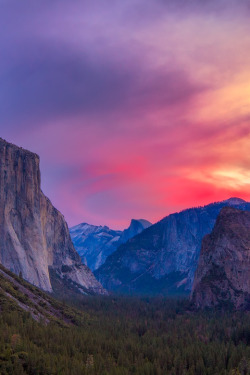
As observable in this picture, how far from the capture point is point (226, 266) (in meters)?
168

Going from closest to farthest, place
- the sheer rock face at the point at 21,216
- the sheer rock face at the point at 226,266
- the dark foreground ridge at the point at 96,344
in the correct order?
the dark foreground ridge at the point at 96,344 → the sheer rock face at the point at 21,216 → the sheer rock face at the point at 226,266

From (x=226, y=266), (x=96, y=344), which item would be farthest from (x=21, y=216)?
(x=96, y=344)

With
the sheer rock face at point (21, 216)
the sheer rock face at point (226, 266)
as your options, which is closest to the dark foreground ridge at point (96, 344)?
the sheer rock face at point (226, 266)

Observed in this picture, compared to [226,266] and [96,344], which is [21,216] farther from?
[96,344]

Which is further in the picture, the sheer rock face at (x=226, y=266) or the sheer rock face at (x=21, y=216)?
the sheer rock face at (x=226, y=266)

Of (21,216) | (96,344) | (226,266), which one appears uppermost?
(21,216)

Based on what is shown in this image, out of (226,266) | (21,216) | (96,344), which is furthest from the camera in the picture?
(21,216)

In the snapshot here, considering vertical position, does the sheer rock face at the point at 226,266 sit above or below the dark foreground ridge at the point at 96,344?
above

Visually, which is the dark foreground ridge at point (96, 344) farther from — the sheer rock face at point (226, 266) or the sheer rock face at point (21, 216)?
the sheer rock face at point (21, 216)

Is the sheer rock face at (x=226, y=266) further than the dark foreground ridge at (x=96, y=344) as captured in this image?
Yes

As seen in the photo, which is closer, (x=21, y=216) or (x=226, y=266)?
(x=226, y=266)

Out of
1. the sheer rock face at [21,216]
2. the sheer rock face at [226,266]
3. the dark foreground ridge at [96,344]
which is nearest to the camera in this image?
the dark foreground ridge at [96,344]

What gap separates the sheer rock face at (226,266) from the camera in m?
158

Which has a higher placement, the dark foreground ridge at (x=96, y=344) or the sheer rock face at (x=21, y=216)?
the sheer rock face at (x=21, y=216)
